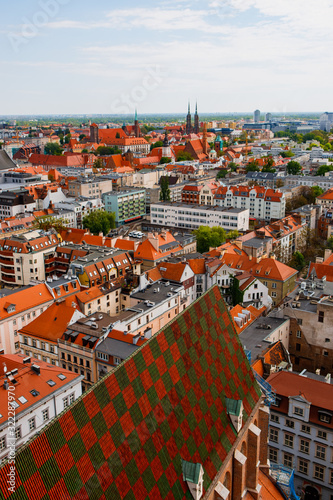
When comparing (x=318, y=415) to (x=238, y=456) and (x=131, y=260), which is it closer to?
(x=238, y=456)

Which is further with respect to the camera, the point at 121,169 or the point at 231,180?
the point at 121,169

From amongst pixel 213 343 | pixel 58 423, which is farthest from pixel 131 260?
pixel 58 423

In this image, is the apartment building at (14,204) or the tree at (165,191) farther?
the tree at (165,191)

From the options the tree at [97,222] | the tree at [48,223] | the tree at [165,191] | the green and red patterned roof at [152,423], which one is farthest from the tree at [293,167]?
the green and red patterned roof at [152,423]

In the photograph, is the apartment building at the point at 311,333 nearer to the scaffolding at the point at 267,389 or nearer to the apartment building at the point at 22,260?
the scaffolding at the point at 267,389

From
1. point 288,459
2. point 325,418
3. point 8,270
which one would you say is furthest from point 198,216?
point 325,418

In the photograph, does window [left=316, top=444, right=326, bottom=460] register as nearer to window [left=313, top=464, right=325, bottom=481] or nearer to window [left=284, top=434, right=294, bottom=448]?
window [left=313, top=464, right=325, bottom=481]
